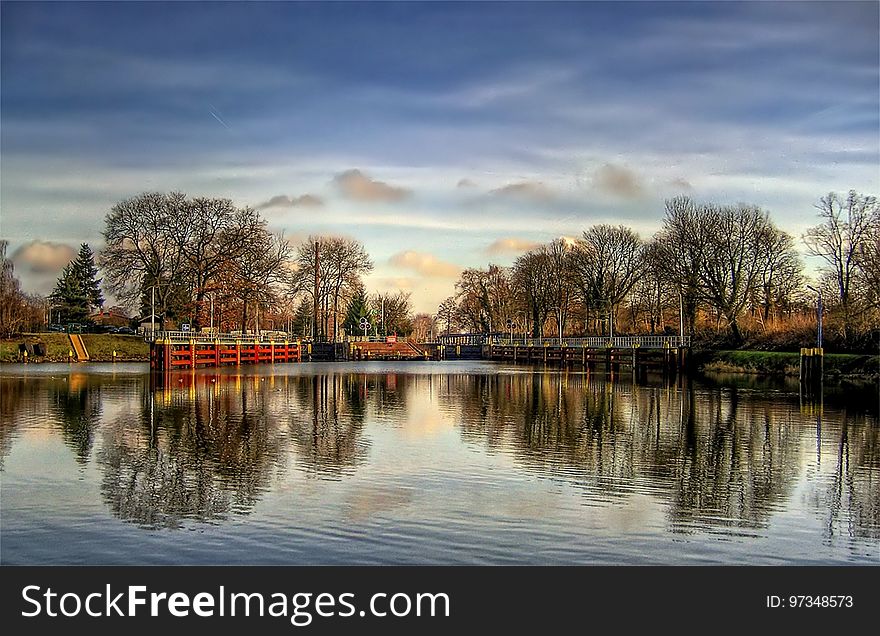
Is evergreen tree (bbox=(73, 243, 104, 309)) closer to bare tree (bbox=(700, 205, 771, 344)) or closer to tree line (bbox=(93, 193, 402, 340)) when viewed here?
tree line (bbox=(93, 193, 402, 340))

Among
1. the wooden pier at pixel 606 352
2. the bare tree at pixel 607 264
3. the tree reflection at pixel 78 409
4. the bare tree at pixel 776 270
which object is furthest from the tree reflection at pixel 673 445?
the bare tree at pixel 607 264

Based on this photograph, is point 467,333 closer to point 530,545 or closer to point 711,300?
point 711,300

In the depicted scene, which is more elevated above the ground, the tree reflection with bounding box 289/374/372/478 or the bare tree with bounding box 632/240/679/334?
the bare tree with bounding box 632/240/679/334

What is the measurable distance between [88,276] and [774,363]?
193ft

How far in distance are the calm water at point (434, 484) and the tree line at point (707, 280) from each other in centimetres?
1839

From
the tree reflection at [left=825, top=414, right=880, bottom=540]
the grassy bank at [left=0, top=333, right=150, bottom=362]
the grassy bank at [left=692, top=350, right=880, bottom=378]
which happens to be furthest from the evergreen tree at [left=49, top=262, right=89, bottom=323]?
the tree reflection at [left=825, top=414, right=880, bottom=540]

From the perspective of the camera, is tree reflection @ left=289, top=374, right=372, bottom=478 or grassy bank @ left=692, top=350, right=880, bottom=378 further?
grassy bank @ left=692, top=350, right=880, bottom=378

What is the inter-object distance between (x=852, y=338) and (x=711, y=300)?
1302 centimetres

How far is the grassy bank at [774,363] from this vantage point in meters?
38.3

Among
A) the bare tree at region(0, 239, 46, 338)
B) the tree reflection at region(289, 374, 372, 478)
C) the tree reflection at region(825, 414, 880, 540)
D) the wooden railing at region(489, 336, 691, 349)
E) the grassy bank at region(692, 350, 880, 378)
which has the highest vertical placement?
the bare tree at region(0, 239, 46, 338)

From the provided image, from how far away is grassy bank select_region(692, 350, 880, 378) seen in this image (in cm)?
3829

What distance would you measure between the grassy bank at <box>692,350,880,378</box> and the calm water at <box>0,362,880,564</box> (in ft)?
43.0

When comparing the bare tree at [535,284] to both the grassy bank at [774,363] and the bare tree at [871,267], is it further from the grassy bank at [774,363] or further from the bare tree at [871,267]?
the bare tree at [871,267]

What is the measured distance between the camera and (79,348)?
63.6 m
